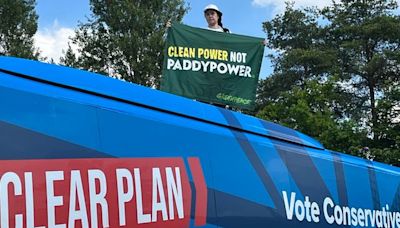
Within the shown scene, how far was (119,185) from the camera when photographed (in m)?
2.81

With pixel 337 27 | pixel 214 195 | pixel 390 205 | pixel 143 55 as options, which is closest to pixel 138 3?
pixel 143 55

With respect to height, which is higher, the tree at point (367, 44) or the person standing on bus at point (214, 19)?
the tree at point (367, 44)

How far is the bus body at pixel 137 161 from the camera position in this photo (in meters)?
2.46

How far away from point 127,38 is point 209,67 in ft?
69.8

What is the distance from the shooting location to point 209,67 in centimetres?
651

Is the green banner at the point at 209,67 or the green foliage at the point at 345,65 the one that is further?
the green foliage at the point at 345,65

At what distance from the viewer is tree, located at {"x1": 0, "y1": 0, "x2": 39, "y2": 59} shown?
974 inches

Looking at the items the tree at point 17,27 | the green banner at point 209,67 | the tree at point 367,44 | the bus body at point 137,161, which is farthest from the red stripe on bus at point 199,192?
the tree at point 367,44

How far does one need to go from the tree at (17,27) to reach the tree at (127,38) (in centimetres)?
274

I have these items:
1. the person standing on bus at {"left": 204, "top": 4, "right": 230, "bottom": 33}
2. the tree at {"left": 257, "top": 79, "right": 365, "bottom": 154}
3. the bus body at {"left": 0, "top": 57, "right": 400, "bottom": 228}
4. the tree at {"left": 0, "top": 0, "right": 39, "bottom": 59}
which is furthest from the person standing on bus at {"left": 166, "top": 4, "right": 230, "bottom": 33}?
the tree at {"left": 0, "top": 0, "right": 39, "bottom": 59}

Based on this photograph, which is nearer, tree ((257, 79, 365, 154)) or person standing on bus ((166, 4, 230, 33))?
person standing on bus ((166, 4, 230, 33))

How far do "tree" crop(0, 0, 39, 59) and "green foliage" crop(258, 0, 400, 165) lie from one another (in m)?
11.7

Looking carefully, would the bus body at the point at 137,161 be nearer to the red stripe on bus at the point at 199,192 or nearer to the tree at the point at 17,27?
the red stripe on bus at the point at 199,192

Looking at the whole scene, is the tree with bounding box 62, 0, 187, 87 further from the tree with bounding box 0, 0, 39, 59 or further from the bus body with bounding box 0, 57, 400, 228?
the bus body with bounding box 0, 57, 400, 228
